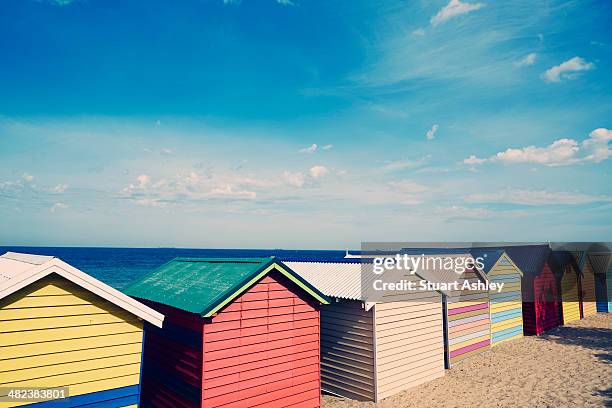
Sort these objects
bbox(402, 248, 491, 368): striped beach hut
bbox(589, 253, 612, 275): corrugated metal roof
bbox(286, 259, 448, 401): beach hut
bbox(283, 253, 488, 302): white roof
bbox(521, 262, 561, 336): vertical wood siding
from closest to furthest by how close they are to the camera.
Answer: bbox(286, 259, 448, 401): beach hut < bbox(283, 253, 488, 302): white roof < bbox(402, 248, 491, 368): striped beach hut < bbox(521, 262, 561, 336): vertical wood siding < bbox(589, 253, 612, 275): corrugated metal roof

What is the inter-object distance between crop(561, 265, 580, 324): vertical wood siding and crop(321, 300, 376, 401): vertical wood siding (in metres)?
20.0

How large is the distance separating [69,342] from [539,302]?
83.9 feet

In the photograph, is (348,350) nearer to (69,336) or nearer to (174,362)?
(174,362)

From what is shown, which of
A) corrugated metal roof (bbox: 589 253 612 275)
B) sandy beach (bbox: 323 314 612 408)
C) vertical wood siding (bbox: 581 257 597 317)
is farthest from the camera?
corrugated metal roof (bbox: 589 253 612 275)

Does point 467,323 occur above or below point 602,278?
below

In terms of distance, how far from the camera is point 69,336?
8.55 metres

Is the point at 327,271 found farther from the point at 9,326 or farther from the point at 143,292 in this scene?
the point at 9,326

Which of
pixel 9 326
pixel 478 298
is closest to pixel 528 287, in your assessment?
pixel 478 298

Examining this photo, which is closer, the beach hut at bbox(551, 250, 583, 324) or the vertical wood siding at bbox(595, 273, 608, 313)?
the beach hut at bbox(551, 250, 583, 324)

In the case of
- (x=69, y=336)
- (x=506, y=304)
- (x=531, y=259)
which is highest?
(x=531, y=259)

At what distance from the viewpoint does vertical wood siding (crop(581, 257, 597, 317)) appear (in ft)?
97.3

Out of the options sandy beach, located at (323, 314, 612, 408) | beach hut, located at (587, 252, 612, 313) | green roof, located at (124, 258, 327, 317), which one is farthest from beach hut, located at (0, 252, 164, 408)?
beach hut, located at (587, 252, 612, 313)

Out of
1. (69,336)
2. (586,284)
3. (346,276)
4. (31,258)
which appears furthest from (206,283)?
(586,284)

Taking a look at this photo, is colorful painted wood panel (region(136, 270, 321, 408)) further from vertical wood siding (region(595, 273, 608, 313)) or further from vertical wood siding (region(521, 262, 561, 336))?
vertical wood siding (region(595, 273, 608, 313))
